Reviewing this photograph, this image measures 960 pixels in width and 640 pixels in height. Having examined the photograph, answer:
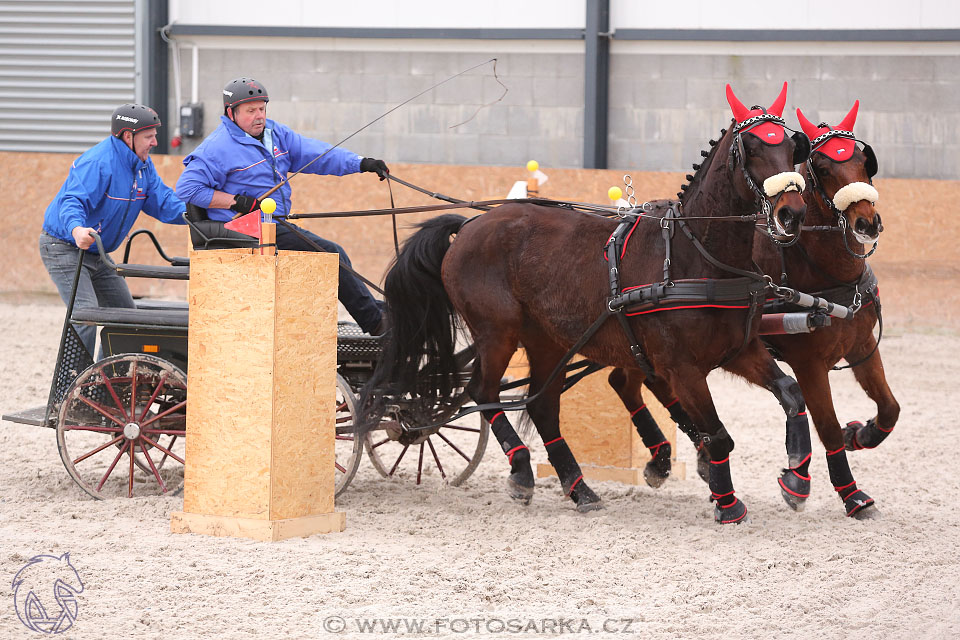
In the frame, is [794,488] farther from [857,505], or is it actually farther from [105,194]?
[105,194]

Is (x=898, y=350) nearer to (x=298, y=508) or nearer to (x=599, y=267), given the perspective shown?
(x=599, y=267)

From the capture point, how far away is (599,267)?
15.8 feet

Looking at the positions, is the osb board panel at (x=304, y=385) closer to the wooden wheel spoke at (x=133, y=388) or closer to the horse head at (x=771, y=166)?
the wooden wheel spoke at (x=133, y=388)

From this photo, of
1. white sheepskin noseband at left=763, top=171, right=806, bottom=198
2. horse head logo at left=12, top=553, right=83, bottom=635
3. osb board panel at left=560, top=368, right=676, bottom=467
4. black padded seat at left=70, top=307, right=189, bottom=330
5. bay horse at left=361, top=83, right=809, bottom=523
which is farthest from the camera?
osb board panel at left=560, top=368, right=676, bottom=467

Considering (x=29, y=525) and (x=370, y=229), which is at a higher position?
(x=370, y=229)

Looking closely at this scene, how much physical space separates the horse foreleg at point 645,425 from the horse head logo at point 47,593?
279 cm

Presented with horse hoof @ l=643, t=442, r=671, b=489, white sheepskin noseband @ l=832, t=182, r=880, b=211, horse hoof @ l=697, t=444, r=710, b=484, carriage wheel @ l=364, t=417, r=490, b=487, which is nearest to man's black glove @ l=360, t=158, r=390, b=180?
carriage wheel @ l=364, t=417, r=490, b=487

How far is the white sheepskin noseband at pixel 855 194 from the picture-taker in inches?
175

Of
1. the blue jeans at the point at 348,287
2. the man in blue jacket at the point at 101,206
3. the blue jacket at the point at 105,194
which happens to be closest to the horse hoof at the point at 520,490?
the blue jeans at the point at 348,287

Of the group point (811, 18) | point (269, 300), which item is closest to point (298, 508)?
point (269, 300)

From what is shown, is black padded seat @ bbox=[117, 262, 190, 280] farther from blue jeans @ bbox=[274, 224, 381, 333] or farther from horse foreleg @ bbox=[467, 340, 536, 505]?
horse foreleg @ bbox=[467, 340, 536, 505]

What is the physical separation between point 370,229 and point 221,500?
269 inches

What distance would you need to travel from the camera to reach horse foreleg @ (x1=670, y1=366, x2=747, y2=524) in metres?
4.58

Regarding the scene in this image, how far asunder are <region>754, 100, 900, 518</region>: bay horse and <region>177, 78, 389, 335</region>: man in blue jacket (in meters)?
1.96
